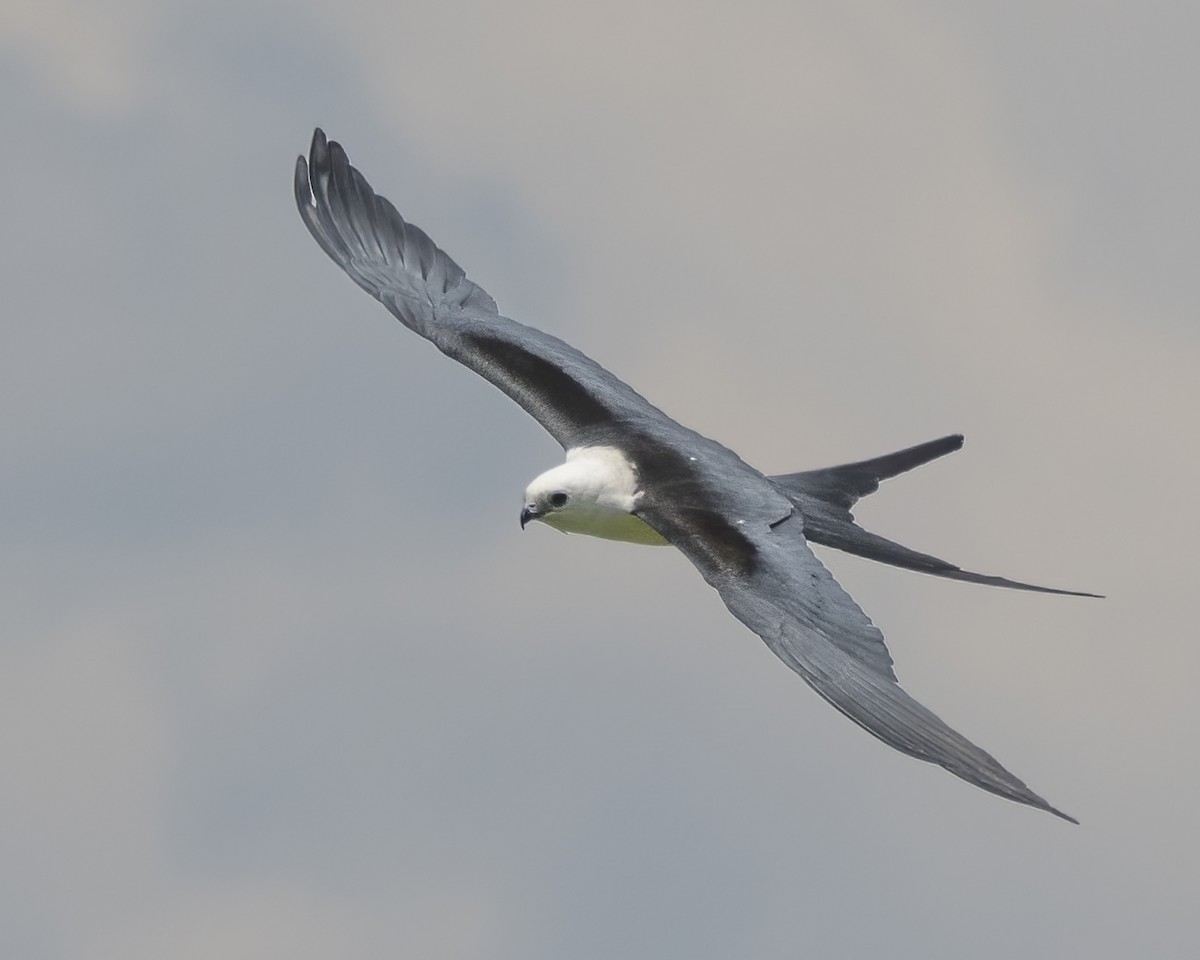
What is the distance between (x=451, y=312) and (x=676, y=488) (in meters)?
2.94

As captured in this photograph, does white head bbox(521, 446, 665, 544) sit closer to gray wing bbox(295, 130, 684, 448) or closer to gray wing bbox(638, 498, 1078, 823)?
gray wing bbox(295, 130, 684, 448)

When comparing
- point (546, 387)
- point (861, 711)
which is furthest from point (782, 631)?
point (546, 387)

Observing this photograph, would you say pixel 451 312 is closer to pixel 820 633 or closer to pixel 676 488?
pixel 676 488

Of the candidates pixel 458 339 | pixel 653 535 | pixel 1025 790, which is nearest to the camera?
pixel 1025 790

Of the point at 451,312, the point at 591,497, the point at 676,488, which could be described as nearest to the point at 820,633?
the point at 676,488

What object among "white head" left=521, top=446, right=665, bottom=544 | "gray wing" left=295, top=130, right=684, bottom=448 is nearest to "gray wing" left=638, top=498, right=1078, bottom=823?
"white head" left=521, top=446, right=665, bottom=544

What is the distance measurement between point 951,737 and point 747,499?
3414 millimetres

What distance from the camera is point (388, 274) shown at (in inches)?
643

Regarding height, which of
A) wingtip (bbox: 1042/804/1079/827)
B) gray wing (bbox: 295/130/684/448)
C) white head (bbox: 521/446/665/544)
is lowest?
wingtip (bbox: 1042/804/1079/827)

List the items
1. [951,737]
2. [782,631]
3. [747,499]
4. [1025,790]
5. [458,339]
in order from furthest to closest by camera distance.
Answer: [458,339], [747,499], [782,631], [951,737], [1025,790]

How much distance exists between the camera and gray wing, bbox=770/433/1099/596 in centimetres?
1365

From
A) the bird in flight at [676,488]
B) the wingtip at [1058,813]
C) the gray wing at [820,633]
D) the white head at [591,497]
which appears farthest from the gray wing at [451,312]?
the wingtip at [1058,813]

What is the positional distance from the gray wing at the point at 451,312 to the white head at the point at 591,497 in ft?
1.27

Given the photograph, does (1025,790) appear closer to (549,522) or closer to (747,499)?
(747,499)
